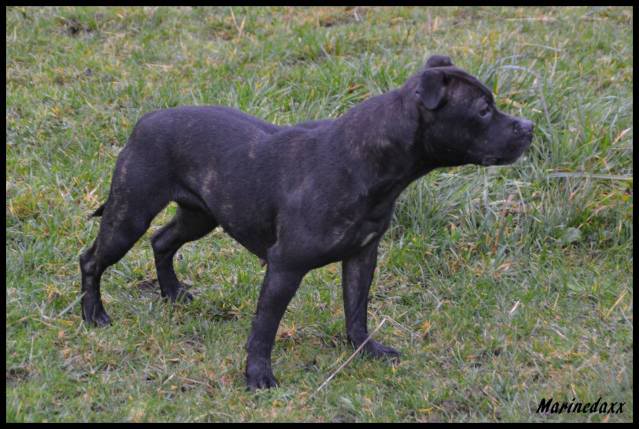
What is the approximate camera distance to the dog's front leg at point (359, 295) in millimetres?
5129

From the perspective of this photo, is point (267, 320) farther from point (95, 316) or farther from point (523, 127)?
point (523, 127)

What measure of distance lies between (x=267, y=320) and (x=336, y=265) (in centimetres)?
151

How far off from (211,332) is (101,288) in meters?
0.95

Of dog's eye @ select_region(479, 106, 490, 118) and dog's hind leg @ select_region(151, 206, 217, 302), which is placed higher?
dog's eye @ select_region(479, 106, 490, 118)

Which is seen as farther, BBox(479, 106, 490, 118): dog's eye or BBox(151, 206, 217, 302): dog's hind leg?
BBox(151, 206, 217, 302): dog's hind leg

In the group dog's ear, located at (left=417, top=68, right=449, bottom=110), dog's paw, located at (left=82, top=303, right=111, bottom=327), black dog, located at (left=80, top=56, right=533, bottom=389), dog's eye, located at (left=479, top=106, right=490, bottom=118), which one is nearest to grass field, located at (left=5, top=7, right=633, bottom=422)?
dog's paw, located at (left=82, top=303, right=111, bottom=327)

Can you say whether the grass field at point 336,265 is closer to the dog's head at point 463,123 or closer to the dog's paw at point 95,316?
the dog's paw at point 95,316

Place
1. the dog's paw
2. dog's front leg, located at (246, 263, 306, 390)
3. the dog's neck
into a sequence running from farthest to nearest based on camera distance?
the dog's paw
dog's front leg, located at (246, 263, 306, 390)
the dog's neck

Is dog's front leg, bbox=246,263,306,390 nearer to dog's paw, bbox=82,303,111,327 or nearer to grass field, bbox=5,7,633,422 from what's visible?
grass field, bbox=5,7,633,422

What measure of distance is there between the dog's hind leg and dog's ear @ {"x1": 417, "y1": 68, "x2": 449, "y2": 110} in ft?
5.70

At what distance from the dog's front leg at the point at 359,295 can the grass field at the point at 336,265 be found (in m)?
0.14

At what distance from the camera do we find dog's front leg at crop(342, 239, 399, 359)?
5129 mm

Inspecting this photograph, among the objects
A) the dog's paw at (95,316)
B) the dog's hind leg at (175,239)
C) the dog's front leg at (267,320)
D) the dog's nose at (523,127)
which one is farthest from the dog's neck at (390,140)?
the dog's paw at (95,316)

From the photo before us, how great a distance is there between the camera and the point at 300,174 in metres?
4.73
